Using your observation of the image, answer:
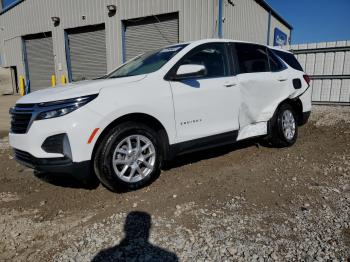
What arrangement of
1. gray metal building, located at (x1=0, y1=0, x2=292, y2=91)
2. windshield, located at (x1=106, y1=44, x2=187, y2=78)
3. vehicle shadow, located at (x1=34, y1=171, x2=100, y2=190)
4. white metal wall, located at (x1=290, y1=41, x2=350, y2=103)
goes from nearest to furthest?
vehicle shadow, located at (x1=34, y1=171, x2=100, y2=190)
windshield, located at (x1=106, y1=44, x2=187, y2=78)
white metal wall, located at (x1=290, y1=41, x2=350, y2=103)
gray metal building, located at (x1=0, y1=0, x2=292, y2=91)

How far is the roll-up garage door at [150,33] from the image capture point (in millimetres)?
11680

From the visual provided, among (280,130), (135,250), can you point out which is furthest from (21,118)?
(280,130)

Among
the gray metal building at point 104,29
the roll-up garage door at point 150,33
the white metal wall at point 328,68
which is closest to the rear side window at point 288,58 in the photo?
the white metal wall at point 328,68

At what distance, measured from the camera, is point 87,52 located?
14.6 m

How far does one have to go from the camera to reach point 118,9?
41.9ft

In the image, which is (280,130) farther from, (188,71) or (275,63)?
(188,71)

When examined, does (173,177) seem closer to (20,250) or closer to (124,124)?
(124,124)

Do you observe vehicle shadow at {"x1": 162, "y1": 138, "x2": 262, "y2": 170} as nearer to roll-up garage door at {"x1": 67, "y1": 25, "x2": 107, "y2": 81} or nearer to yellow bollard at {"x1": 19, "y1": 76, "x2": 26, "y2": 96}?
roll-up garage door at {"x1": 67, "y1": 25, "x2": 107, "y2": 81}

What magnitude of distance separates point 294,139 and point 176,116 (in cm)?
273

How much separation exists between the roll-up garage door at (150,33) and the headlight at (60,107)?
9571 mm

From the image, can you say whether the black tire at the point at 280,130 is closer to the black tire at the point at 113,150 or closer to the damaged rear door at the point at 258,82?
the damaged rear door at the point at 258,82

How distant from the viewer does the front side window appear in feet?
12.2

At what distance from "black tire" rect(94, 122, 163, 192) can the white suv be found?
0.01 metres


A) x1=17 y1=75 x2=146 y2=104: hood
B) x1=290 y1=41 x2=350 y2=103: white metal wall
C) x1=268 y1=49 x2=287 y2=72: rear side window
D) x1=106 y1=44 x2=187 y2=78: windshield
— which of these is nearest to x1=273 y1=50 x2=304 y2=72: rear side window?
x1=268 y1=49 x2=287 y2=72: rear side window
